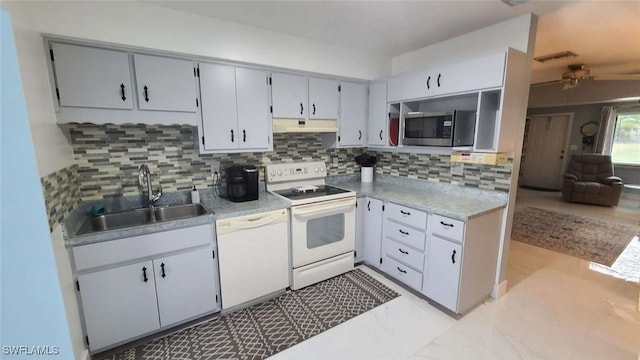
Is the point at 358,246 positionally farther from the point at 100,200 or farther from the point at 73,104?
the point at 73,104

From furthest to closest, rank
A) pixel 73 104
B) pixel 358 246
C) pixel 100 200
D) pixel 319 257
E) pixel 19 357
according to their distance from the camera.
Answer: pixel 358 246, pixel 319 257, pixel 100 200, pixel 73 104, pixel 19 357

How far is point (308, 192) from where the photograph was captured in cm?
291

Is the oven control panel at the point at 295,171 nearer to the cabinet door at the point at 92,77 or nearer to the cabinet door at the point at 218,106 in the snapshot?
the cabinet door at the point at 218,106

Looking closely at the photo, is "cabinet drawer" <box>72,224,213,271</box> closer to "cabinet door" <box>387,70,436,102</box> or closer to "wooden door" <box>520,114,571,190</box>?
"cabinet door" <box>387,70,436,102</box>

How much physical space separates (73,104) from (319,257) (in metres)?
2.28

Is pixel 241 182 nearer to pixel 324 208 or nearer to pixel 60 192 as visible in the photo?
pixel 324 208

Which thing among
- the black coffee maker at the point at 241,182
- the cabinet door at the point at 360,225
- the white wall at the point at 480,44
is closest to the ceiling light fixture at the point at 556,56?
the white wall at the point at 480,44

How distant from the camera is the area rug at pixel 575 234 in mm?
3506

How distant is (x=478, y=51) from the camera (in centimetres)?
252

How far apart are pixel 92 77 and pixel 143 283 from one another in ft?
4.83

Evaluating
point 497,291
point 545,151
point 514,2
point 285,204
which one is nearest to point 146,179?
point 285,204

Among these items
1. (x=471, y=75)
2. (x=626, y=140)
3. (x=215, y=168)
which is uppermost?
(x=471, y=75)

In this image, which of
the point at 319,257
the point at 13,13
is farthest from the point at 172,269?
the point at 13,13

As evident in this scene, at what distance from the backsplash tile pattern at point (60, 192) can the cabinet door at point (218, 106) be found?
92 centimetres
